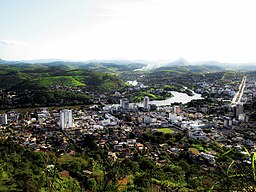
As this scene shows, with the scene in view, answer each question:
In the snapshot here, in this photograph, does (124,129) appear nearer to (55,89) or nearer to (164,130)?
(164,130)

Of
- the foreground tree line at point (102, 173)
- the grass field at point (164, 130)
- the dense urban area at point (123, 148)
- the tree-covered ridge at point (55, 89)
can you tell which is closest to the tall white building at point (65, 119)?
the dense urban area at point (123, 148)

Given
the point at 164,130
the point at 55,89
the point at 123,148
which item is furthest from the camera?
the point at 55,89

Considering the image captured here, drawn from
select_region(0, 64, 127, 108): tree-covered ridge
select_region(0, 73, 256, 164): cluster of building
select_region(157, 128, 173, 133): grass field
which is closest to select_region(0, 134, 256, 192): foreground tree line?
select_region(0, 73, 256, 164): cluster of building

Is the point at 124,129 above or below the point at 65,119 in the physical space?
below

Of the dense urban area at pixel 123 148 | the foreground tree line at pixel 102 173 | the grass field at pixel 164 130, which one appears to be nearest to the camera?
the dense urban area at pixel 123 148

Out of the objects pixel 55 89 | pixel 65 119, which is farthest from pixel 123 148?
pixel 55 89

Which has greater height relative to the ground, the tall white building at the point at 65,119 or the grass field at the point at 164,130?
the tall white building at the point at 65,119

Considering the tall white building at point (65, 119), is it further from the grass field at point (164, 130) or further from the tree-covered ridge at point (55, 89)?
the tree-covered ridge at point (55, 89)

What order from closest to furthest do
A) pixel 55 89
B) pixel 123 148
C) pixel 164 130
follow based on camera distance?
pixel 123 148
pixel 164 130
pixel 55 89

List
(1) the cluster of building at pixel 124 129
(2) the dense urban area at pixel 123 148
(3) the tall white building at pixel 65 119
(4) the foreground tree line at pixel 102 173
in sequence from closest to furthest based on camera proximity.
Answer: (2) the dense urban area at pixel 123 148, (4) the foreground tree line at pixel 102 173, (1) the cluster of building at pixel 124 129, (3) the tall white building at pixel 65 119

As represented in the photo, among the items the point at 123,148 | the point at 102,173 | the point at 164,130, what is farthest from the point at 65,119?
the point at 102,173

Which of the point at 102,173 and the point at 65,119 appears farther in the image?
the point at 65,119

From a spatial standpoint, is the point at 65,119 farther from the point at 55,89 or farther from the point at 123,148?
the point at 55,89
